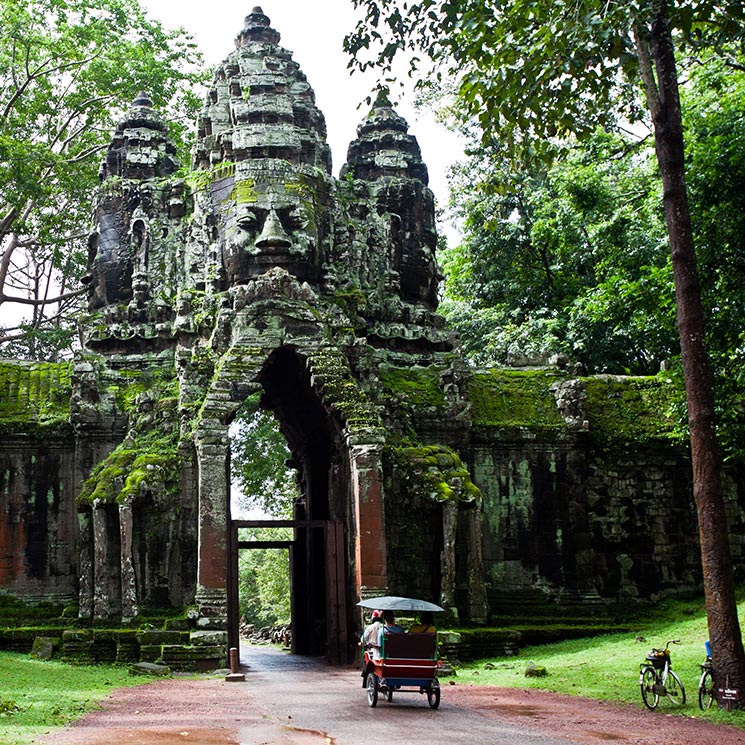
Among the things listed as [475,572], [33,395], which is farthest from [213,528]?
[33,395]

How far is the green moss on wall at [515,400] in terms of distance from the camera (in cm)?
2344

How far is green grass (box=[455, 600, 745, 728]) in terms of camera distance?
13984 mm

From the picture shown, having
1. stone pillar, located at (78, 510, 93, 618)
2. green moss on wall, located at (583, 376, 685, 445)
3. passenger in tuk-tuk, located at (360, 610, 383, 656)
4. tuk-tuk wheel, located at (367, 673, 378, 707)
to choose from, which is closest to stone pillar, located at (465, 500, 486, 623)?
green moss on wall, located at (583, 376, 685, 445)

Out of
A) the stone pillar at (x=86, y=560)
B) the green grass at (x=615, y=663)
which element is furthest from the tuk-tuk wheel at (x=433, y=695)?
the stone pillar at (x=86, y=560)

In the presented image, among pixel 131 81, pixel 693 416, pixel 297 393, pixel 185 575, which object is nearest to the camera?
pixel 693 416

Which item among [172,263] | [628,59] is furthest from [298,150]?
[628,59]

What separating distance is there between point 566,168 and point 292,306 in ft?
39.9

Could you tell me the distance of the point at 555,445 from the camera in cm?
2347

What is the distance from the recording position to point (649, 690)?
41.4 feet

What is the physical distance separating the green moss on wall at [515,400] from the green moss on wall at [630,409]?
0.98 m

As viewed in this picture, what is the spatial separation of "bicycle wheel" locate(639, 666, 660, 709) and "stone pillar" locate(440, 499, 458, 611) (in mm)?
7074

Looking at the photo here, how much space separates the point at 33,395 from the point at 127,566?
18.1ft

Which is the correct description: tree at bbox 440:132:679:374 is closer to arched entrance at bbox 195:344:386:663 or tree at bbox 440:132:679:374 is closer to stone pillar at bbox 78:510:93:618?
arched entrance at bbox 195:344:386:663

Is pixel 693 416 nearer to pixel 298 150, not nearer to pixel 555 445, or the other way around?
pixel 555 445
